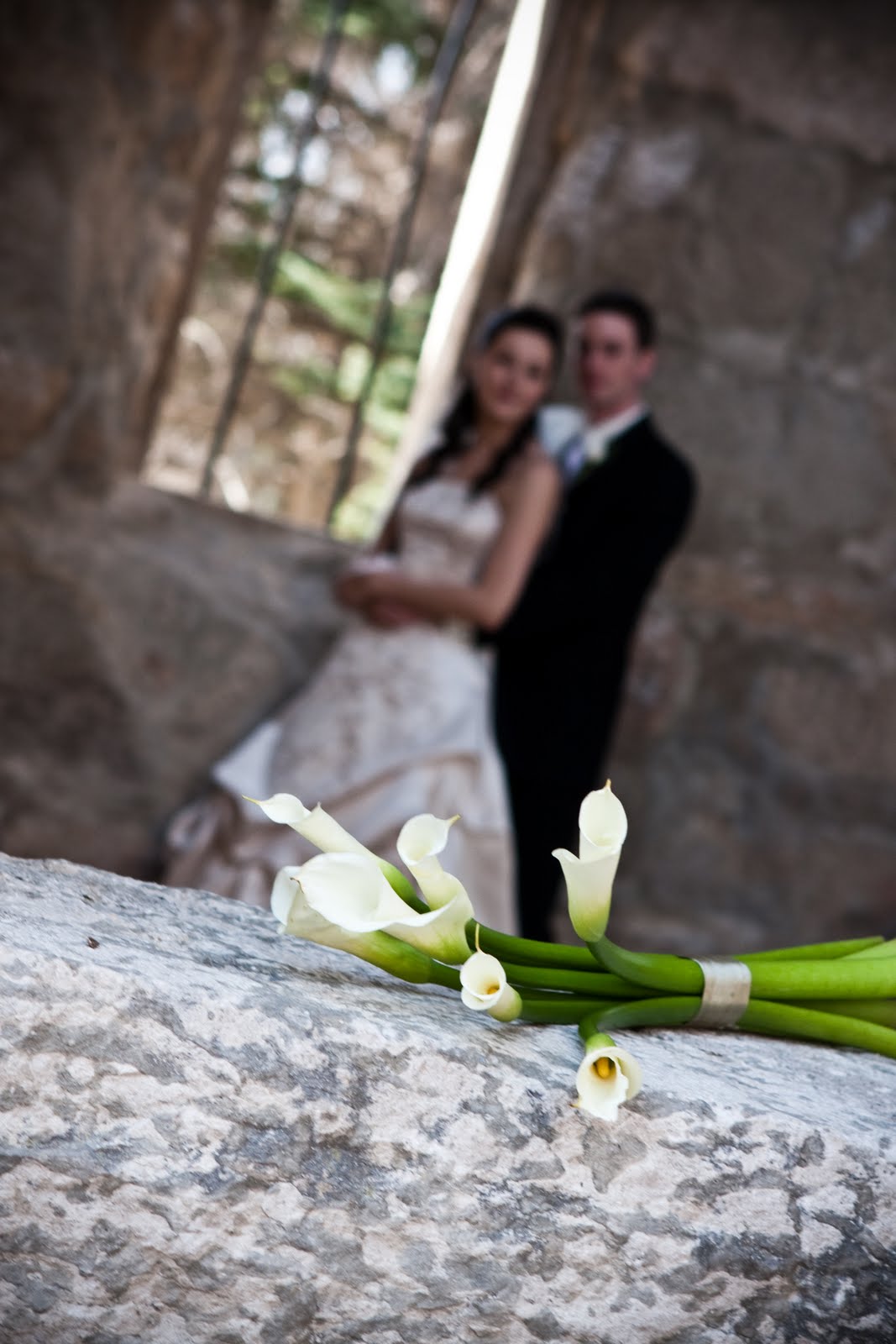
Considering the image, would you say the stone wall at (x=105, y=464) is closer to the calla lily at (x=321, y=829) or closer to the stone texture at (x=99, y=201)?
the stone texture at (x=99, y=201)

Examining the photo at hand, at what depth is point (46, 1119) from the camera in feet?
2.18

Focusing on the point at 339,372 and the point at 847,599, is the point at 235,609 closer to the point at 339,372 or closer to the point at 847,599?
the point at 847,599

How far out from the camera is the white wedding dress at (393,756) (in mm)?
2557

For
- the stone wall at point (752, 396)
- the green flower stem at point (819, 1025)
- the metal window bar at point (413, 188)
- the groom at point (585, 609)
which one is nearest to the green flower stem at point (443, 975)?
the green flower stem at point (819, 1025)

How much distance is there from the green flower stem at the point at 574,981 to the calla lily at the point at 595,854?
52 millimetres

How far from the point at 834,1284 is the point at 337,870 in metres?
0.38

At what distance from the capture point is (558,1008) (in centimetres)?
79

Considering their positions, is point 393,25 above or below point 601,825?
above

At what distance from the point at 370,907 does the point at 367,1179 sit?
15 centimetres

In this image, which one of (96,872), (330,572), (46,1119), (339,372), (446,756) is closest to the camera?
(46,1119)

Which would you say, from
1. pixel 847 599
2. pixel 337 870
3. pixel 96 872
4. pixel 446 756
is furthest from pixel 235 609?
pixel 337 870

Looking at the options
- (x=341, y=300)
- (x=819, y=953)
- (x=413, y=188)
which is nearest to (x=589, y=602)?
(x=413, y=188)

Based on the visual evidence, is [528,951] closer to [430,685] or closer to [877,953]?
[877,953]

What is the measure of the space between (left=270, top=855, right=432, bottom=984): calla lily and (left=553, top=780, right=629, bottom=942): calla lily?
0.10 metres
